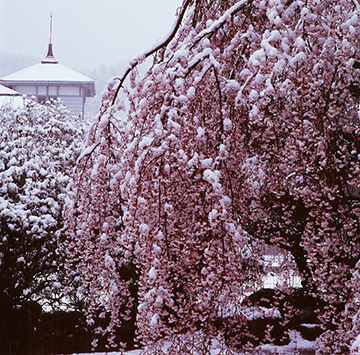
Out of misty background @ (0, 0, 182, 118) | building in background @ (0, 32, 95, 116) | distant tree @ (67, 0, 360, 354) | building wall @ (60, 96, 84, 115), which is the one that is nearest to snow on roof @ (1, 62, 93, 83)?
building in background @ (0, 32, 95, 116)

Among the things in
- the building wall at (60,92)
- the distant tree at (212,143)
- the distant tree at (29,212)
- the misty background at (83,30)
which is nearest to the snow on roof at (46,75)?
the building wall at (60,92)

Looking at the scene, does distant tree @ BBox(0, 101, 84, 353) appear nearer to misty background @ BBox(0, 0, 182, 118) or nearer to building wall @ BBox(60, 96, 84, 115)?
building wall @ BBox(60, 96, 84, 115)

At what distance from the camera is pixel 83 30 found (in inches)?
3076

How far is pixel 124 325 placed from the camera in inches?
344

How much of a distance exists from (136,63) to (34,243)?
5285mm

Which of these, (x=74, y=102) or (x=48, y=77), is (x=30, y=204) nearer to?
(x=48, y=77)

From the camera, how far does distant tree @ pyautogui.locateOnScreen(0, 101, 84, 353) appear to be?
7750 millimetres

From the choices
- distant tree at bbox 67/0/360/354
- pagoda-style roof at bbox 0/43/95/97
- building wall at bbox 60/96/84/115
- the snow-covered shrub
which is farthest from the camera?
building wall at bbox 60/96/84/115

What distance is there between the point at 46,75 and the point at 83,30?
2140 inches

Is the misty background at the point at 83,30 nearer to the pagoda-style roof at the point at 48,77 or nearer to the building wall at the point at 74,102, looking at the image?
the pagoda-style roof at the point at 48,77

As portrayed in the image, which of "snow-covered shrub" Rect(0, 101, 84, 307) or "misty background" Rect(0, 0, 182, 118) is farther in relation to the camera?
"misty background" Rect(0, 0, 182, 118)

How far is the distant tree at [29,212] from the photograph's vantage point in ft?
25.4

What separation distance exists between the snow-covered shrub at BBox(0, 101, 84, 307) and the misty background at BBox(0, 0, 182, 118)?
178 feet

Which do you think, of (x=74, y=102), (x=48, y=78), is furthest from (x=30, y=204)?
(x=74, y=102)
